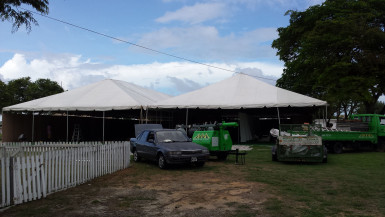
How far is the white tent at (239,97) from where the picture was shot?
22.0m

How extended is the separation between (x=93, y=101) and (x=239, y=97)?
34.9 feet

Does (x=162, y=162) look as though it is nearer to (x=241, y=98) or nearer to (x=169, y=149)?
(x=169, y=149)

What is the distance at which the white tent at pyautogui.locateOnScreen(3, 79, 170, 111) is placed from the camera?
23.8 metres

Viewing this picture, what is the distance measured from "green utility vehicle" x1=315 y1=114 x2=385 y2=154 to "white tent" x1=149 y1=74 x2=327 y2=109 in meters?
3.20

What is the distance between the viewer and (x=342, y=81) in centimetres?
2352

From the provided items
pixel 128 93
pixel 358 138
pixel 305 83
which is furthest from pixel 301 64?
pixel 128 93

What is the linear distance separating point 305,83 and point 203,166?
2229cm

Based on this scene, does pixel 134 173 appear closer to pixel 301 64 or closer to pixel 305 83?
pixel 301 64

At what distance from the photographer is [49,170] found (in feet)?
24.1

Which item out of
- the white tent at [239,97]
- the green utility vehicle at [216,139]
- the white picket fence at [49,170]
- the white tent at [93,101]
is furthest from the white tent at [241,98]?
the white picket fence at [49,170]

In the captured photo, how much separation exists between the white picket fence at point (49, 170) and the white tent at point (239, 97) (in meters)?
12.8

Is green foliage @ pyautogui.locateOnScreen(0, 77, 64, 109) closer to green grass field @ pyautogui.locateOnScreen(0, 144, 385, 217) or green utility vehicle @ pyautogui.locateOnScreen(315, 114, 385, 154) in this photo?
green grass field @ pyautogui.locateOnScreen(0, 144, 385, 217)

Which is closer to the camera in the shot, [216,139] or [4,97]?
[216,139]

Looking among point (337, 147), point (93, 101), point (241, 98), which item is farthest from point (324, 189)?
point (93, 101)
